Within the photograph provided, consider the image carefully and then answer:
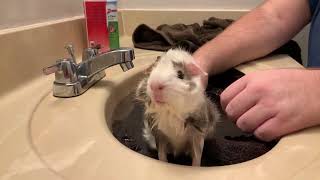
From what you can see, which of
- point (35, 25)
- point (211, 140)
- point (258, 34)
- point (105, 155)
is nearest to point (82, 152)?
point (105, 155)

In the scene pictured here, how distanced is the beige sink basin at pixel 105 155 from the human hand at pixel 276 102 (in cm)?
3

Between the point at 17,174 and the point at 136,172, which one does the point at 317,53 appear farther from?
the point at 17,174

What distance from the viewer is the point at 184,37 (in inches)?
43.3

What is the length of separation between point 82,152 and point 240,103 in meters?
0.29

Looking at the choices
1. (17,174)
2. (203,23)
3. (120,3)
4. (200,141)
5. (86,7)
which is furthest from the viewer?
(120,3)

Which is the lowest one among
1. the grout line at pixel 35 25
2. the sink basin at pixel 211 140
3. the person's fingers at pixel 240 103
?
the sink basin at pixel 211 140

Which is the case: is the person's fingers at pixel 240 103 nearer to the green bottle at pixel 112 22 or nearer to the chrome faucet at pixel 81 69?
the chrome faucet at pixel 81 69

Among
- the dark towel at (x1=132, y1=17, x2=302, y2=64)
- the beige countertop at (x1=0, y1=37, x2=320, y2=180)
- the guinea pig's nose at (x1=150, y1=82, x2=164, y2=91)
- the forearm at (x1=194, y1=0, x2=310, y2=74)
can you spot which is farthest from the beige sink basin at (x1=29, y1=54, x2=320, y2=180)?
the dark towel at (x1=132, y1=17, x2=302, y2=64)

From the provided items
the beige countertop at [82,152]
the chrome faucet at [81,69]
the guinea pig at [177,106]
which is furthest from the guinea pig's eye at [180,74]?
the chrome faucet at [81,69]

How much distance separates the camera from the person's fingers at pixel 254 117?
0.62 metres

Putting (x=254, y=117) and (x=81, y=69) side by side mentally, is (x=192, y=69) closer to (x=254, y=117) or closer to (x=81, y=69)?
(x=254, y=117)

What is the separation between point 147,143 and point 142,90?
0.42ft

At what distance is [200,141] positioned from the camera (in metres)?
0.59

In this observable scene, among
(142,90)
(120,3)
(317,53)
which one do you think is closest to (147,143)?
(142,90)
